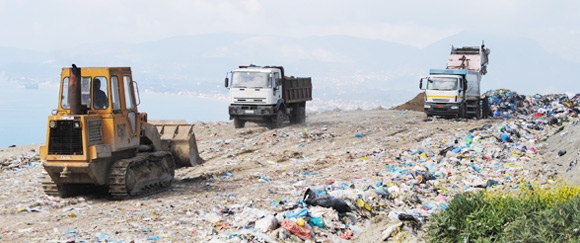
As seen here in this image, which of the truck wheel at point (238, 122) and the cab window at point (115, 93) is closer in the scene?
the cab window at point (115, 93)

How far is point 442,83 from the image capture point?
2328cm

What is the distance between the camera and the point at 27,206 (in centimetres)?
835

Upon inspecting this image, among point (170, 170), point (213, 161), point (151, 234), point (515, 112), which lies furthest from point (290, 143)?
point (515, 112)

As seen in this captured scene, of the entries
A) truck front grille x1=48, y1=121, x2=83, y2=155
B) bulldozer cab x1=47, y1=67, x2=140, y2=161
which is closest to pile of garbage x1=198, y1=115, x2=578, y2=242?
bulldozer cab x1=47, y1=67, x2=140, y2=161

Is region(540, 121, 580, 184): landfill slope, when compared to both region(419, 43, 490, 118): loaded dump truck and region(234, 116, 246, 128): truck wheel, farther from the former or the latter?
region(234, 116, 246, 128): truck wheel

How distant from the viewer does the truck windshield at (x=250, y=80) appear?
19.9m

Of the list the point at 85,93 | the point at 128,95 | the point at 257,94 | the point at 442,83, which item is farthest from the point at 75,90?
the point at 442,83

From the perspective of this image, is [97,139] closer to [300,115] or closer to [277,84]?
[277,84]

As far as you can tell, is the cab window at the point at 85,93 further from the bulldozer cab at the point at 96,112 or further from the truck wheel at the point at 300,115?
the truck wheel at the point at 300,115

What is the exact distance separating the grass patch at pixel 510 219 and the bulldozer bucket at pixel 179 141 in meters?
5.49

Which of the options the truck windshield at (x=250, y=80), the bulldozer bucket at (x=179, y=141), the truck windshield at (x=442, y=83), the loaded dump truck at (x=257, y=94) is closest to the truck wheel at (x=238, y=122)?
the loaded dump truck at (x=257, y=94)

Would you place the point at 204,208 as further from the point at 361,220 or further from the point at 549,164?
the point at 549,164

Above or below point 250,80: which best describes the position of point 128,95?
below

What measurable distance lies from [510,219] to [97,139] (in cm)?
596
